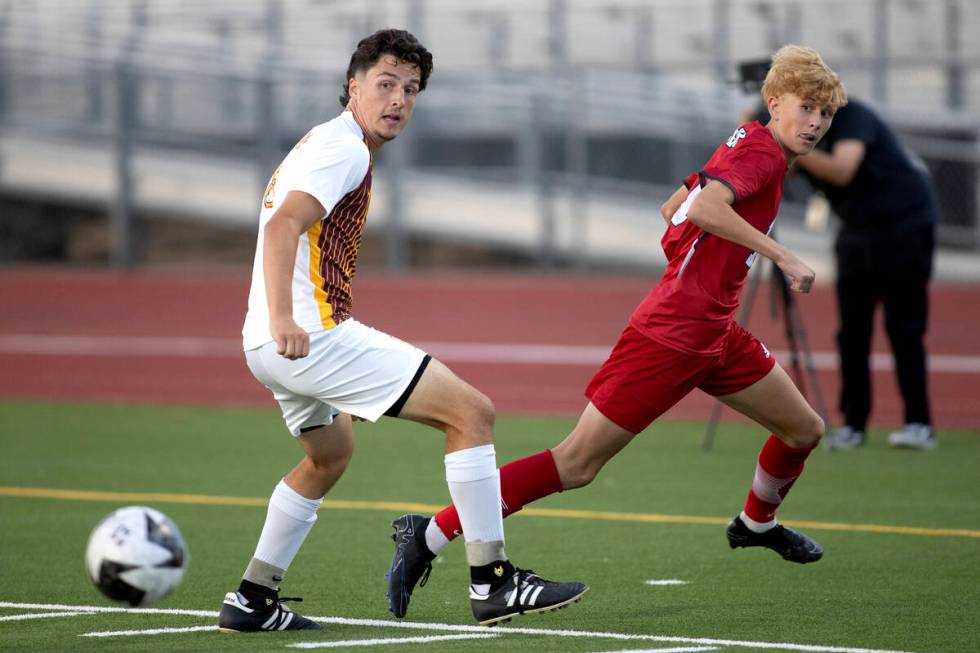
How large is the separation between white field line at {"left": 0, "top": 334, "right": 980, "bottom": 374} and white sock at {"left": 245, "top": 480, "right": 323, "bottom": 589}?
360 inches

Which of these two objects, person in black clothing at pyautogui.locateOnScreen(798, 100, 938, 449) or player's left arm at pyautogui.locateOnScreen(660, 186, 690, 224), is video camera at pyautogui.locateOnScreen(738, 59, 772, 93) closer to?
person in black clothing at pyautogui.locateOnScreen(798, 100, 938, 449)

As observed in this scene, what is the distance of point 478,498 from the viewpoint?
5.29 meters

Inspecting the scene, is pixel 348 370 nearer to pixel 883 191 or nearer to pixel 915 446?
pixel 883 191

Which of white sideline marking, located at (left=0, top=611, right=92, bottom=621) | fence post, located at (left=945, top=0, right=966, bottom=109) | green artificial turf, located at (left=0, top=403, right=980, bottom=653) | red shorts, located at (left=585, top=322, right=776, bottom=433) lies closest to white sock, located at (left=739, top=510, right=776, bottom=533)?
green artificial turf, located at (left=0, top=403, right=980, bottom=653)

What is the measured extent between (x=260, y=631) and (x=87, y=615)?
71 centimetres

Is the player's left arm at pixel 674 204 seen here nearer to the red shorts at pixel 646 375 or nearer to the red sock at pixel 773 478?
the red shorts at pixel 646 375

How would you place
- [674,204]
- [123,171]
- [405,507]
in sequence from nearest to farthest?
[674,204] < [405,507] < [123,171]

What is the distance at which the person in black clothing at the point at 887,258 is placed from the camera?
10688 millimetres

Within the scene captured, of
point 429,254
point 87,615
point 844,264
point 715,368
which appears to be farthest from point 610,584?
point 429,254

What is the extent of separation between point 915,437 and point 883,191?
1.68m

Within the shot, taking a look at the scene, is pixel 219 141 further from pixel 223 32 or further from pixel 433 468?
pixel 433 468

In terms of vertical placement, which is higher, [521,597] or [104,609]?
[521,597]

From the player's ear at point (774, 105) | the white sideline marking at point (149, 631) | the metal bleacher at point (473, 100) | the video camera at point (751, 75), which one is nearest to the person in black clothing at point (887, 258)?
the video camera at point (751, 75)

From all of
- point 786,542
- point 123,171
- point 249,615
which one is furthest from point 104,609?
point 123,171
